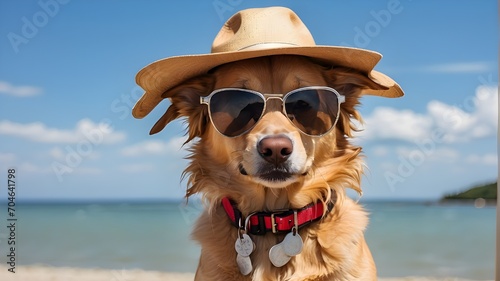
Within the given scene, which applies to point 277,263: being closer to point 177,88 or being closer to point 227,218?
point 227,218

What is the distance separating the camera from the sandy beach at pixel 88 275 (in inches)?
305

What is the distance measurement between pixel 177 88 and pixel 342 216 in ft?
3.23

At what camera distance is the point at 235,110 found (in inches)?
102

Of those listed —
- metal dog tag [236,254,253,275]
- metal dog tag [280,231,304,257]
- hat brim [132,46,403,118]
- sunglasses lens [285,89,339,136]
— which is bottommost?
metal dog tag [236,254,253,275]

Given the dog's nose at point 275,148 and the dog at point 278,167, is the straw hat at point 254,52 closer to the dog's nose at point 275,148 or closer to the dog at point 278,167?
the dog at point 278,167

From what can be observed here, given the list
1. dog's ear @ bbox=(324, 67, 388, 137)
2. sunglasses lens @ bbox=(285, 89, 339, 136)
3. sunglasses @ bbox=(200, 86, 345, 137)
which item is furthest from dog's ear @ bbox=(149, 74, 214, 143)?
dog's ear @ bbox=(324, 67, 388, 137)

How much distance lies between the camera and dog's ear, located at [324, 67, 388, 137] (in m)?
2.74

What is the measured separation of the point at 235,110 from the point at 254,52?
0.27 metres

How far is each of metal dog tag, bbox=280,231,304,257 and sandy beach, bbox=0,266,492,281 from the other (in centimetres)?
552

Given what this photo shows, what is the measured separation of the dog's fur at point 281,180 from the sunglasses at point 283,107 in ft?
0.12

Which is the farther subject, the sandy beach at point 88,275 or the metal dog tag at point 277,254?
the sandy beach at point 88,275

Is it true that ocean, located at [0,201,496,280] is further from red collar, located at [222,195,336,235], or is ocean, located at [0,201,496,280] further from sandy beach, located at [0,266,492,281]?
red collar, located at [222,195,336,235]

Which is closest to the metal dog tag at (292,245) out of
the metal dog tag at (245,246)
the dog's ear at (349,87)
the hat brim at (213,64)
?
the metal dog tag at (245,246)

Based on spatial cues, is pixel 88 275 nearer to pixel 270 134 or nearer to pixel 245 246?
pixel 245 246
